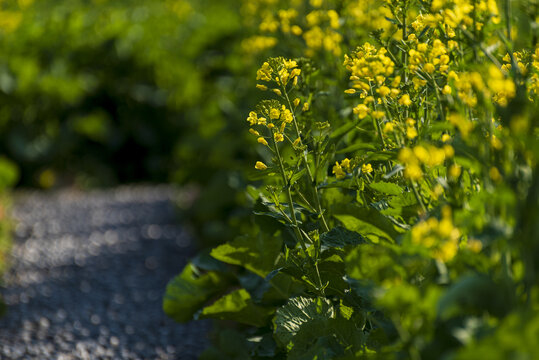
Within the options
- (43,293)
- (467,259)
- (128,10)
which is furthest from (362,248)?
(128,10)

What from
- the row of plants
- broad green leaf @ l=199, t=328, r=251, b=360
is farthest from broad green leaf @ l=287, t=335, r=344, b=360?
broad green leaf @ l=199, t=328, r=251, b=360

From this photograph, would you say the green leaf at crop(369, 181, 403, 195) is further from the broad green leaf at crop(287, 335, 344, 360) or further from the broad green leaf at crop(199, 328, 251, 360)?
the broad green leaf at crop(199, 328, 251, 360)

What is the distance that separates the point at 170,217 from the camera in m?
5.93

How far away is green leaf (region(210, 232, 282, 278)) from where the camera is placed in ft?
7.06

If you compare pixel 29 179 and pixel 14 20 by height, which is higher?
pixel 14 20

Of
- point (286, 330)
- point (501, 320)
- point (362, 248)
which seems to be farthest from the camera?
point (286, 330)

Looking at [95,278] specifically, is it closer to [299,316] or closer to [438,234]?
[299,316]

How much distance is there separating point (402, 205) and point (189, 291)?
1.04 metres

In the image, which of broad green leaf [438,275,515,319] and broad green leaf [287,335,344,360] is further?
broad green leaf [287,335,344,360]

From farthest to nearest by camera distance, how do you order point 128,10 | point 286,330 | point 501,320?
point 128,10 < point 286,330 < point 501,320

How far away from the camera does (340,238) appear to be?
1.73 meters

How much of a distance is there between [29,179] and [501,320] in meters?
6.61

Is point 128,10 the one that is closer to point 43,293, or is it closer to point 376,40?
point 43,293

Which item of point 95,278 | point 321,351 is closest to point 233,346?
point 321,351
